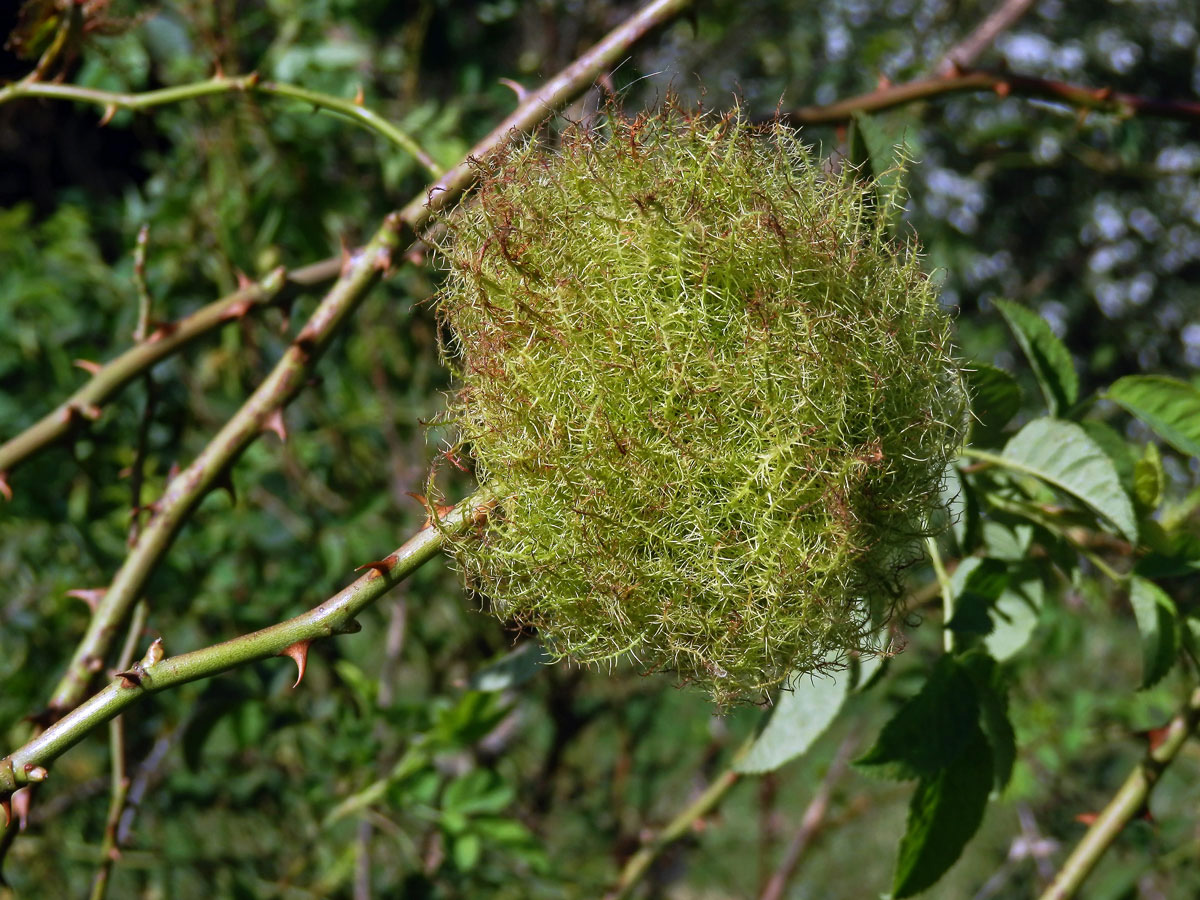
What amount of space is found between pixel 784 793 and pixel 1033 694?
1.95 m

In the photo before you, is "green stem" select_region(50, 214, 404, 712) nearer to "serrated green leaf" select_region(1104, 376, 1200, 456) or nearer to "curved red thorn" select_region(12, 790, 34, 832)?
"curved red thorn" select_region(12, 790, 34, 832)

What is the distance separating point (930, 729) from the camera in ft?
3.41

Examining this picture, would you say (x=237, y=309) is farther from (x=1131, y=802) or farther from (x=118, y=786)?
(x=1131, y=802)

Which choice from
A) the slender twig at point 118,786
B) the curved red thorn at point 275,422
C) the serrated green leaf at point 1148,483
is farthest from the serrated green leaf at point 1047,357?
the slender twig at point 118,786

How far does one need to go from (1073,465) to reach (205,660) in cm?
86

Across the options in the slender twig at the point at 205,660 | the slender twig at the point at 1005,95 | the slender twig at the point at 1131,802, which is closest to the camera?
the slender twig at the point at 205,660

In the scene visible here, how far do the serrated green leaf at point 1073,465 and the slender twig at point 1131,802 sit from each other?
1.18 ft

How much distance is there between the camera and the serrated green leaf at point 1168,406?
1.09 meters

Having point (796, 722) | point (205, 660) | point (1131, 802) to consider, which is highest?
point (205, 660)

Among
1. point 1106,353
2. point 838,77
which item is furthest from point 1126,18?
point 1106,353

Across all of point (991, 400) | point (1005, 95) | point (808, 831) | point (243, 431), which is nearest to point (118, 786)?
point (243, 431)

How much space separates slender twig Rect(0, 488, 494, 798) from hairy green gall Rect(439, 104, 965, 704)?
84 mm

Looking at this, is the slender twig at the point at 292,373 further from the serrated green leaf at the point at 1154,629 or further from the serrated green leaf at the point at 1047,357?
the serrated green leaf at the point at 1154,629

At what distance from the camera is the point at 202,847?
2.97m
